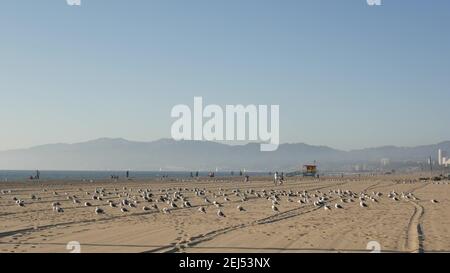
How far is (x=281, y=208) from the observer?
27.5m

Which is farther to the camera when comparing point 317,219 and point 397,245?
point 317,219

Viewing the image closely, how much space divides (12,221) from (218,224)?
7811mm

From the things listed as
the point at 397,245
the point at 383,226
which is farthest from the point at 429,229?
the point at 397,245

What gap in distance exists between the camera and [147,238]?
15.6 metres

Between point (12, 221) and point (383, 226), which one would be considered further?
point (12, 221)
